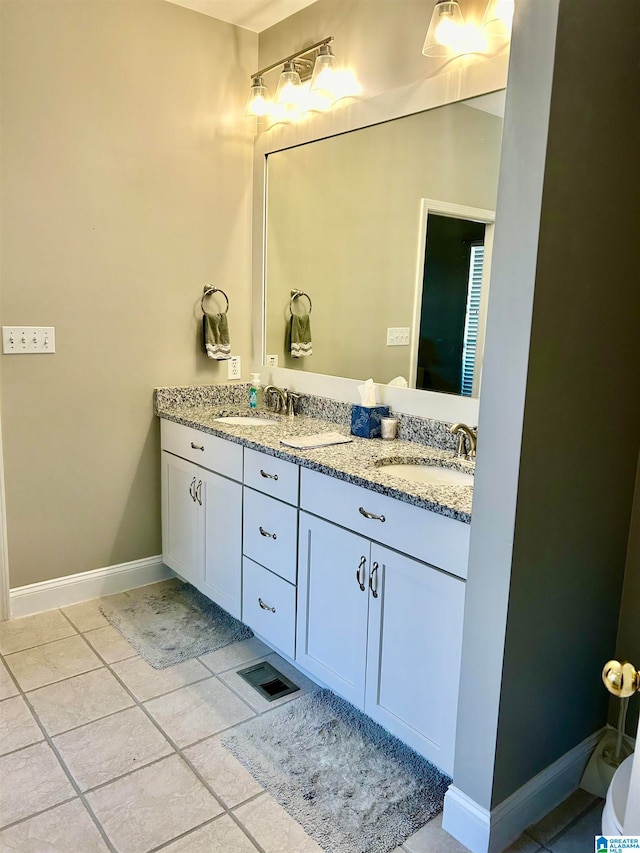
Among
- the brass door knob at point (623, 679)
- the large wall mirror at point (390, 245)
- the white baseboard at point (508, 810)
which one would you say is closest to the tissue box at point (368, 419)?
the large wall mirror at point (390, 245)

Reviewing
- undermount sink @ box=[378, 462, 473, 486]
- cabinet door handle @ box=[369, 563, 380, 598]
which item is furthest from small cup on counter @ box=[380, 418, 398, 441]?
cabinet door handle @ box=[369, 563, 380, 598]

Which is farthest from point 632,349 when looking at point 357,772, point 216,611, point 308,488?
point 216,611

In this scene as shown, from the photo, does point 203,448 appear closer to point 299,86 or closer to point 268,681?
point 268,681

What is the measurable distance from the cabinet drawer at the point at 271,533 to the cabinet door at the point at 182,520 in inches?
15.1

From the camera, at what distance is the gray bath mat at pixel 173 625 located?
2.46 metres

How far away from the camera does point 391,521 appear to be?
1.78m

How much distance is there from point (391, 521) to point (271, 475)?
0.60 m

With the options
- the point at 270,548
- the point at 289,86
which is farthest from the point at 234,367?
the point at 289,86

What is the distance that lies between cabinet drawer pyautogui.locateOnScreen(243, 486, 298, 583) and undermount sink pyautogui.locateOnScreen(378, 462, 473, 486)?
361mm

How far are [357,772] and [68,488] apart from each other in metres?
1.66

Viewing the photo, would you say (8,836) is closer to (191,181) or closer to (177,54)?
(191,181)

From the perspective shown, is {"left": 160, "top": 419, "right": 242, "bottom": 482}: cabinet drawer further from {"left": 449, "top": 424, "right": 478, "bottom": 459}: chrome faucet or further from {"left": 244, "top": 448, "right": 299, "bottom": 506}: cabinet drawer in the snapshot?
{"left": 449, "top": 424, "right": 478, "bottom": 459}: chrome faucet

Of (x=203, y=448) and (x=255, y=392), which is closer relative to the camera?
(x=203, y=448)

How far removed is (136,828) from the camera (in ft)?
5.34
